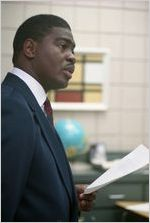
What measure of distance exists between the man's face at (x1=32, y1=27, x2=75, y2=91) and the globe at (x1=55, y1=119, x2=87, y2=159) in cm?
211

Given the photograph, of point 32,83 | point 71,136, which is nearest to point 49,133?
point 32,83

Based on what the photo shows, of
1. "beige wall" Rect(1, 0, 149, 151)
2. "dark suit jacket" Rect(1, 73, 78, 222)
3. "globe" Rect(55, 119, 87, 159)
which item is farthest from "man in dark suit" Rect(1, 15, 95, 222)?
"beige wall" Rect(1, 0, 149, 151)

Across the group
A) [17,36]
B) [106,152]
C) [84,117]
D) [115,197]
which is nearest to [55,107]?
[84,117]

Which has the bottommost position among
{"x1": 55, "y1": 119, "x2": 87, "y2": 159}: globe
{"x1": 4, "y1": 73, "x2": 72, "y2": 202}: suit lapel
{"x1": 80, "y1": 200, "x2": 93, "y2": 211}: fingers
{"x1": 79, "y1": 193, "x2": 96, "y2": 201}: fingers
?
{"x1": 55, "y1": 119, "x2": 87, "y2": 159}: globe

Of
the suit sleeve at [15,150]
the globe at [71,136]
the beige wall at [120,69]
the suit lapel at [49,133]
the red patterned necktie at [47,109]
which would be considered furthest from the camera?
the beige wall at [120,69]

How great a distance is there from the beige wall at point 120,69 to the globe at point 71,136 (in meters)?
0.21

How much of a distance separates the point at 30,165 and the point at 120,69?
2793mm

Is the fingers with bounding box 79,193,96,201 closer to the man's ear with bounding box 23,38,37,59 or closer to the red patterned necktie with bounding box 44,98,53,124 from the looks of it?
the red patterned necktie with bounding box 44,98,53,124

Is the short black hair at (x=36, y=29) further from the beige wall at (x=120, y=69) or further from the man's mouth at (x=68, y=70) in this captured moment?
the beige wall at (x=120, y=69)

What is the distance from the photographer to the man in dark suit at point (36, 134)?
125 cm

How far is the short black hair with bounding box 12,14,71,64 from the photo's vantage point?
1400 millimetres

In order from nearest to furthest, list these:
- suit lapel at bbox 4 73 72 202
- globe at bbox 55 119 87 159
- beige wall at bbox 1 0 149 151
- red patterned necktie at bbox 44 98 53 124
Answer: suit lapel at bbox 4 73 72 202, red patterned necktie at bbox 44 98 53 124, globe at bbox 55 119 87 159, beige wall at bbox 1 0 149 151

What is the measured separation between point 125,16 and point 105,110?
0.85 m

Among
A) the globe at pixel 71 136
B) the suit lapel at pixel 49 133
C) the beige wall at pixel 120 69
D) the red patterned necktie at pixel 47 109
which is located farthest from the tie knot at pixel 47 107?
the beige wall at pixel 120 69
